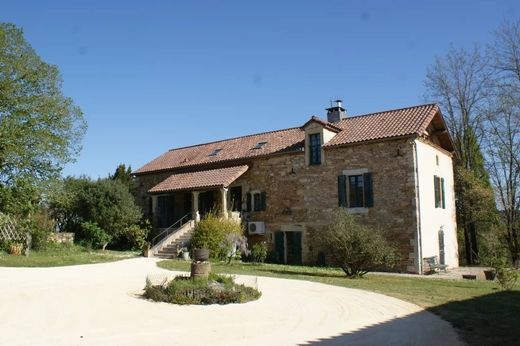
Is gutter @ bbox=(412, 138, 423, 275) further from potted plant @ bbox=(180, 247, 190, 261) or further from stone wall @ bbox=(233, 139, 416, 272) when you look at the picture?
potted plant @ bbox=(180, 247, 190, 261)

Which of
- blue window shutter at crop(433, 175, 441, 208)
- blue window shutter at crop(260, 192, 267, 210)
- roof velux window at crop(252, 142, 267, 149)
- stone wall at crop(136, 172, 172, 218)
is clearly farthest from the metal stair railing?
blue window shutter at crop(433, 175, 441, 208)

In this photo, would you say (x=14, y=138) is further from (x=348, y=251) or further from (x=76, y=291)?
(x=348, y=251)

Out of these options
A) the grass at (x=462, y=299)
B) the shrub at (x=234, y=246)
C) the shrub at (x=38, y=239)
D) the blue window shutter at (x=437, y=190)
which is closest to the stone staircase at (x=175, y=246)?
the shrub at (x=234, y=246)

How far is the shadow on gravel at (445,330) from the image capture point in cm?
745

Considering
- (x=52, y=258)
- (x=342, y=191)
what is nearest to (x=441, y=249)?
(x=342, y=191)

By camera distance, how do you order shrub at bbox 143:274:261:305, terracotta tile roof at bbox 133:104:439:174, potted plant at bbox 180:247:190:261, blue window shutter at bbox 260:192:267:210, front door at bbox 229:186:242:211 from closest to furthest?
1. shrub at bbox 143:274:261:305
2. terracotta tile roof at bbox 133:104:439:174
3. potted plant at bbox 180:247:190:261
4. blue window shutter at bbox 260:192:267:210
5. front door at bbox 229:186:242:211

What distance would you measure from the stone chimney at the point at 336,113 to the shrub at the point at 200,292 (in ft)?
52.7

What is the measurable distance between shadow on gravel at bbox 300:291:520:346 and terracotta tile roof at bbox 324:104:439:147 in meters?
10.9

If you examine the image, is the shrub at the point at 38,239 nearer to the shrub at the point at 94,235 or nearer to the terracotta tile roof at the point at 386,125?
the shrub at the point at 94,235

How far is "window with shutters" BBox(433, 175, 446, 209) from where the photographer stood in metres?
22.4

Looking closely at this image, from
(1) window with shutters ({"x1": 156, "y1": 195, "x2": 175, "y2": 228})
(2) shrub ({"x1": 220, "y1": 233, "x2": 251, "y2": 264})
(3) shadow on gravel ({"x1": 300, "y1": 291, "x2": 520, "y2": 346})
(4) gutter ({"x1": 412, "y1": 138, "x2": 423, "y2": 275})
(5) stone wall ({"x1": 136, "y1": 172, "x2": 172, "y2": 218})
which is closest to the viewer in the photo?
(3) shadow on gravel ({"x1": 300, "y1": 291, "x2": 520, "y2": 346})

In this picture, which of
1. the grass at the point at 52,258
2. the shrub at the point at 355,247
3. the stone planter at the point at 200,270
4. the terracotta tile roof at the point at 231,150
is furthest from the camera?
the terracotta tile roof at the point at 231,150

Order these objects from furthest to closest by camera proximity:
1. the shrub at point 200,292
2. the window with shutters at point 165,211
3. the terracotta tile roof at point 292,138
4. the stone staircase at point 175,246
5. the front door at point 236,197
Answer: the window with shutters at point 165,211
the front door at point 236,197
the stone staircase at point 175,246
the terracotta tile roof at point 292,138
the shrub at point 200,292

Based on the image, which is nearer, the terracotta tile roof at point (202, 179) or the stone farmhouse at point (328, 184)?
the stone farmhouse at point (328, 184)
